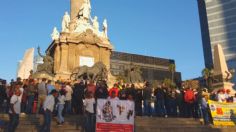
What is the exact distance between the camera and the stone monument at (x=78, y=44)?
1192 inches

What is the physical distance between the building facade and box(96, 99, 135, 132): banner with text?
7396 centimetres

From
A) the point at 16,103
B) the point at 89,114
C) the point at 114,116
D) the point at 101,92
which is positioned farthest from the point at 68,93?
the point at 114,116

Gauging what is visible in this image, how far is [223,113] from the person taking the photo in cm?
1712

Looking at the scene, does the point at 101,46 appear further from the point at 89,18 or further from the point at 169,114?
the point at 169,114

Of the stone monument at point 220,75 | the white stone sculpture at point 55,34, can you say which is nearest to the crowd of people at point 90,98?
the stone monument at point 220,75

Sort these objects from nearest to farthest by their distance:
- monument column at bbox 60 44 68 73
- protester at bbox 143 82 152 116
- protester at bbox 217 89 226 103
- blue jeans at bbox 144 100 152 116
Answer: protester at bbox 143 82 152 116, blue jeans at bbox 144 100 152 116, protester at bbox 217 89 226 103, monument column at bbox 60 44 68 73

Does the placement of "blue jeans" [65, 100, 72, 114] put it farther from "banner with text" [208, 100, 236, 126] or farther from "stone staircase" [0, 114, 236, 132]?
"banner with text" [208, 100, 236, 126]

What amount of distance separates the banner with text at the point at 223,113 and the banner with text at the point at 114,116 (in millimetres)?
6428

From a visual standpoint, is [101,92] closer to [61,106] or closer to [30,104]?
[61,106]

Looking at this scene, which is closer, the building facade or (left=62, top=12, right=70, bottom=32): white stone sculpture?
(left=62, top=12, right=70, bottom=32): white stone sculpture

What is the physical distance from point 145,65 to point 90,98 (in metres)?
84.3

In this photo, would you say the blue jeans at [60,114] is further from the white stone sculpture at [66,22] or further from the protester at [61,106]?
the white stone sculpture at [66,22]

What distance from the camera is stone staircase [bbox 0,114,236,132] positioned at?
42.2 feet

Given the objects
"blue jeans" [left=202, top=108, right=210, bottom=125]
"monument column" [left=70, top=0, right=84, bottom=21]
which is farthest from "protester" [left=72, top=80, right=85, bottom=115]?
"monument column" [left=70, top=0, right=84, bottom=21]
